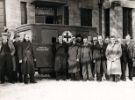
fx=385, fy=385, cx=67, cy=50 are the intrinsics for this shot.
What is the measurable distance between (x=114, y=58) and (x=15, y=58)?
411 centimetres

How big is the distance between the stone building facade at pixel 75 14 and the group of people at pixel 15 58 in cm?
645

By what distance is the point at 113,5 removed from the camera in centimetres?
2612

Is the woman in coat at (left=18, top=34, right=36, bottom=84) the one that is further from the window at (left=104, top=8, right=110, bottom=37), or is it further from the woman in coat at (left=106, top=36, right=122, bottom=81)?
the window at (left=104, top=8, right=110, bottom=37)

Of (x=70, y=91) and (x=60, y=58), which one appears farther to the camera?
(x=60, y=58)

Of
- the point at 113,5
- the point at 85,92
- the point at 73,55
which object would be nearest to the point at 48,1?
the point at 113,5

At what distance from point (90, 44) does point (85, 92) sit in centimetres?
421

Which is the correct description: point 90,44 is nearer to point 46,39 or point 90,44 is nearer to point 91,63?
point 91,63

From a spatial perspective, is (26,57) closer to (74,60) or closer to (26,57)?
(26,57)

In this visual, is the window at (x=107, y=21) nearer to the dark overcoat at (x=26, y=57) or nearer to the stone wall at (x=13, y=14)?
the stone wall at (x=13, y=14)

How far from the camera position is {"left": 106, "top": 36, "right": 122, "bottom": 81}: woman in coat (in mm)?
16062

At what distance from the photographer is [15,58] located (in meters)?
15.7

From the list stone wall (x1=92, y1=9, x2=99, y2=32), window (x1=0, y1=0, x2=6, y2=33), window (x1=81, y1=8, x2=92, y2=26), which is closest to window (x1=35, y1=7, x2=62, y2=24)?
window (x1=81, y1=8, x2=92, y2=26)

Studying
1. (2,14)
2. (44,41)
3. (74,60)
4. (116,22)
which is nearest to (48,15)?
(2,14)

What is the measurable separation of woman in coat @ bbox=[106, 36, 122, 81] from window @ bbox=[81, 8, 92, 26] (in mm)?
9884
